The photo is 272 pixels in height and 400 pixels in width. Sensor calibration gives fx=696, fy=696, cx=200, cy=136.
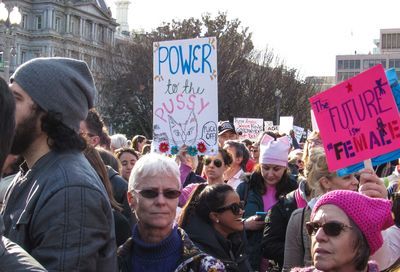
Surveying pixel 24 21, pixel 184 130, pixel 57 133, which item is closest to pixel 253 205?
pixel 184 130

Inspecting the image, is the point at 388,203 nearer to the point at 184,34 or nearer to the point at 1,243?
the point at 1,243

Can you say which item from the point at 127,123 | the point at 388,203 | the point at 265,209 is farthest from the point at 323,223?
the point at 127,123

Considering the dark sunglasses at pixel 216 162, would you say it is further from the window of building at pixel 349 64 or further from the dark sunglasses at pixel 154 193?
the window of building at pixel 349 64

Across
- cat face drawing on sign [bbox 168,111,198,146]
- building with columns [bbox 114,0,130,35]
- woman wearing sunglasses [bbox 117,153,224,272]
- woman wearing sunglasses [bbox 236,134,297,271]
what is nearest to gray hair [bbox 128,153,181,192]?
woman wearing sunglasses [bbox 117,153,224,272]

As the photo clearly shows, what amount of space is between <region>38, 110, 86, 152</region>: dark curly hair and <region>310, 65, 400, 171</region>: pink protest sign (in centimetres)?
182

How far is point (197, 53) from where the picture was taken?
23.4 ft

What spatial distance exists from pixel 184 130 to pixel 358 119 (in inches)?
118

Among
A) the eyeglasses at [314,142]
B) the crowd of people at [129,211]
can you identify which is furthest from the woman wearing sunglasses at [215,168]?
the crowd of people at [129,211]

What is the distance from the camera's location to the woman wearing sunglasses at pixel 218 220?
155 inches

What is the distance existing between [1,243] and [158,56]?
19.1ft

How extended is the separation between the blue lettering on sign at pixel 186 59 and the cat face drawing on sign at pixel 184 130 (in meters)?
0.52

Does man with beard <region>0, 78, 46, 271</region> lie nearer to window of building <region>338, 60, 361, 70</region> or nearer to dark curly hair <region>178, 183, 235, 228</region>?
dark curly hair <region>178, 183, 235, 228</region>

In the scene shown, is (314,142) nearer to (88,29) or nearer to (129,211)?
(129,211)

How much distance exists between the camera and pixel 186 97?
6.93m
